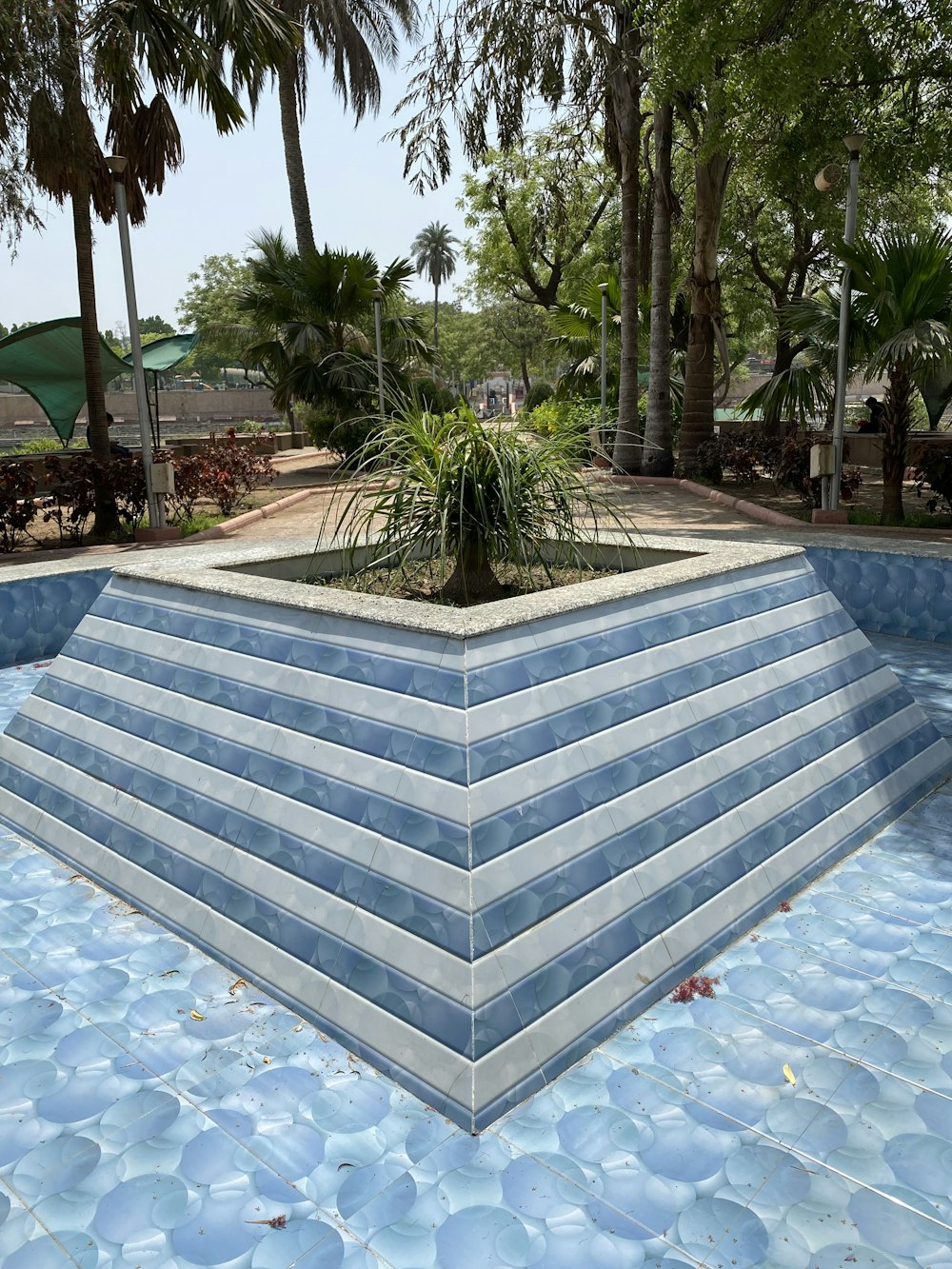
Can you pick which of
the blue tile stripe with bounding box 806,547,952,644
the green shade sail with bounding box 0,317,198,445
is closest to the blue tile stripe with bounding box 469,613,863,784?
the blue tile stripe with bounding box 806,547,952,644

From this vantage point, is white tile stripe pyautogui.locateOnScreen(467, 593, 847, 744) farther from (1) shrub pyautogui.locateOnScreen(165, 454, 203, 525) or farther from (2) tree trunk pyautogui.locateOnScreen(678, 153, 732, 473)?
(2) tree trunk pyautogui.locateOnScreen(678, 153, 732, 473)

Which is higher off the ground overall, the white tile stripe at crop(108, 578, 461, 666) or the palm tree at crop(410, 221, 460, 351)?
the palm tree at crop(410, 221, 460, 351)

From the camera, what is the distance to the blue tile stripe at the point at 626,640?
2.96 metres

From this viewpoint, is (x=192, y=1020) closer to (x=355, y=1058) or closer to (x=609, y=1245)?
(x=355, y=1058)

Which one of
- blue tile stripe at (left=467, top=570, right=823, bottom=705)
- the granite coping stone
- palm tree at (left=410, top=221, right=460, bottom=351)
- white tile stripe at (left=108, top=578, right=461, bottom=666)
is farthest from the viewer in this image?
palm tree at (left=410, top=221, right=460, bottom=351)

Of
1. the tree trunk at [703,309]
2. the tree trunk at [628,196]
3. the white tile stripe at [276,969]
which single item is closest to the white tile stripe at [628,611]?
the white tile stripe at [276,969]

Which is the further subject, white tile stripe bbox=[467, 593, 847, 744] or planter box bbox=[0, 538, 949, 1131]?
white tile stripe bbox=[467, 593, 847, 744]

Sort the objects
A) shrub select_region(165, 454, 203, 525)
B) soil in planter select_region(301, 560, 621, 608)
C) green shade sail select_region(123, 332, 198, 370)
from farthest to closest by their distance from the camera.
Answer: green shade sail select_region(123, 332, 198, 370) → shrub select_region(165, 454, 203, 525) → soil in planter select_region(301, 560, 621, 608)

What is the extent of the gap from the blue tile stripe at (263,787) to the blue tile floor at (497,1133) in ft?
1.70

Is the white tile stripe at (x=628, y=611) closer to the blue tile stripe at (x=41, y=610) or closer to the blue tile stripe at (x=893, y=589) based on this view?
the blue tile stripe at (x=893, y=589)

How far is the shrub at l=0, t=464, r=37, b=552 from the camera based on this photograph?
1048 centimetres

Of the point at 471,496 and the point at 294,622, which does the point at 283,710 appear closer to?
the point at 294,622

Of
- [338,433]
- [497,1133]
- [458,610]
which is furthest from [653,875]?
[338,433]

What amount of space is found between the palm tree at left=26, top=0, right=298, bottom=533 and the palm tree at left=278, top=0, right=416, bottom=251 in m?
9.68
